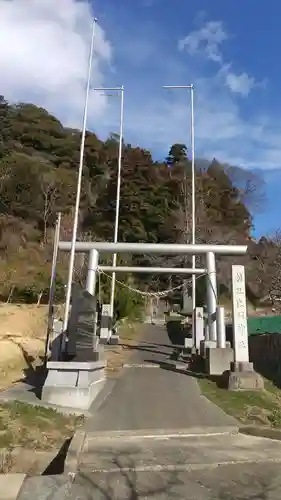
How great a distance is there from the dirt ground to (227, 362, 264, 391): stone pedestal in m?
6.54

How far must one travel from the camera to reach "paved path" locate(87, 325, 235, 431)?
7.84 metres

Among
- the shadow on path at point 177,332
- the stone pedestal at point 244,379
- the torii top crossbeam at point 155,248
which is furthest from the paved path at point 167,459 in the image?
the shadow on path at point 177,332

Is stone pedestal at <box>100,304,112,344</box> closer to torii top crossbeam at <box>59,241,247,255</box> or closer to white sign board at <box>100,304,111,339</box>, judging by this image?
white sign board at <box>100,304,111,339</box>

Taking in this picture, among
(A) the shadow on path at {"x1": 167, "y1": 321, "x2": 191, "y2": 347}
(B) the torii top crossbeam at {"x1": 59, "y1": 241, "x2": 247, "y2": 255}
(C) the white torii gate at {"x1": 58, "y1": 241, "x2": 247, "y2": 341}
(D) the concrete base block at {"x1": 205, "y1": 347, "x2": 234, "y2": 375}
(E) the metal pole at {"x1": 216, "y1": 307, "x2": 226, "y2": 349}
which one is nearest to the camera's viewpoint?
(D) the concrete base block at {"x1": 205, "y1": 347, "x2": 234, "y2": 375}

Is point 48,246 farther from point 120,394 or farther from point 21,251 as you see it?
point 120,394

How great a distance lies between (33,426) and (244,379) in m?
6.52

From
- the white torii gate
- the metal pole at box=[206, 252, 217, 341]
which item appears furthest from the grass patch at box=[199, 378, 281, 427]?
the white torii gate

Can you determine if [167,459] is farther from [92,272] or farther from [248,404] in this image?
[92,272]

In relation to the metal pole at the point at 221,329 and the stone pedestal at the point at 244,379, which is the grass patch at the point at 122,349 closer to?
the metal pole at the point at 221,329

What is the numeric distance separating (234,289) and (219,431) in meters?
5.99

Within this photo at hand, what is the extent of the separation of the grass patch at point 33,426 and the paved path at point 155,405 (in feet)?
1.72

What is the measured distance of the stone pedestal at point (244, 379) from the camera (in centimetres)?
1141

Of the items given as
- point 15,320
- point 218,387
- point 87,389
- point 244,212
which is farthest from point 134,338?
point 244,212

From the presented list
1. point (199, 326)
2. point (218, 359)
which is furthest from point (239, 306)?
point (199, 326)
